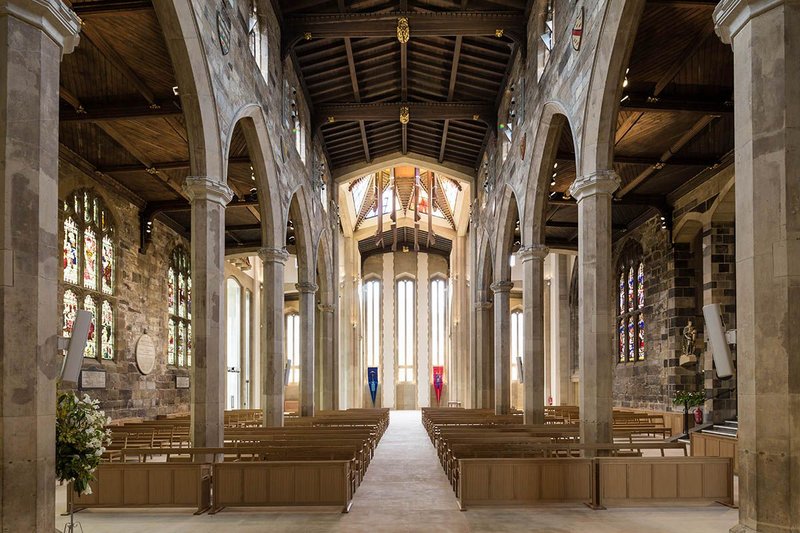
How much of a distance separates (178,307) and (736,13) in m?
20.8

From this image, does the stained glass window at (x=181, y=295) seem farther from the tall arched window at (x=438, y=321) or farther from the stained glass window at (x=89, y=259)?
the tall arched window at (x=438, y=321)

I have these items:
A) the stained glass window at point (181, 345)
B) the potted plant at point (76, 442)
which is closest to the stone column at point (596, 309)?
Answer: the potted plant at point (76, 442)

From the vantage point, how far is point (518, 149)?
18.6m

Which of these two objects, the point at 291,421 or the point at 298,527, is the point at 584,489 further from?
the point at 291,421

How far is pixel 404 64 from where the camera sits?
21141 millimetres

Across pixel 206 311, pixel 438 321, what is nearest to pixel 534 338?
pixel 206 311

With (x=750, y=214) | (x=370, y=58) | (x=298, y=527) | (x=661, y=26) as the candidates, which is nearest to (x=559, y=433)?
(x=298, y=527)

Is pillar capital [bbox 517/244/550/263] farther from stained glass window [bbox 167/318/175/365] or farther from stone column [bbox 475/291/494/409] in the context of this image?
stained glass window [bbox 167/318/175/365]

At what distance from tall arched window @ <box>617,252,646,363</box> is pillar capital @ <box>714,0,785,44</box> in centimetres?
1790

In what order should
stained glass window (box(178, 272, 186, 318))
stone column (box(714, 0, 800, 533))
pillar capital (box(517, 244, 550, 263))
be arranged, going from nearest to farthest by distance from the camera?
1. stone column (box(714, 0, 800, 533))
2. pillar capital (box(517, 244, 550, 263))
3. stained glass window (box(178, 272, 186, 318))

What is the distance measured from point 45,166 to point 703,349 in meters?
18.2

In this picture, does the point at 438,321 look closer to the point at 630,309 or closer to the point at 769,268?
the point at 630,309

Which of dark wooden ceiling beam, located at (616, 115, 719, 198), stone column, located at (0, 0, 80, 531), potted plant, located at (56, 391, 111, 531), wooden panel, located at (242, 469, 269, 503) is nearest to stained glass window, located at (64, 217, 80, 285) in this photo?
wooden panel, located at (242, 469, 269, 503)

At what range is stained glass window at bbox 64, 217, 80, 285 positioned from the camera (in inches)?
662
